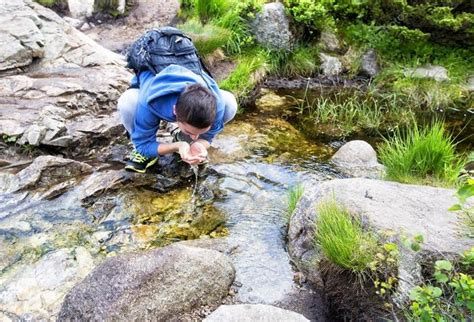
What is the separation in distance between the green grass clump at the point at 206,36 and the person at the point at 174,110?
10.2 ft

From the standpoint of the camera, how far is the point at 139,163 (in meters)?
4.48

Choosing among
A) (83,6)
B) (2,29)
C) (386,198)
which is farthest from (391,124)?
(83,6)

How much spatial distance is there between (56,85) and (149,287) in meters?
3.93

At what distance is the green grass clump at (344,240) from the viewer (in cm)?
283

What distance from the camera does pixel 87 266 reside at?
3391mm

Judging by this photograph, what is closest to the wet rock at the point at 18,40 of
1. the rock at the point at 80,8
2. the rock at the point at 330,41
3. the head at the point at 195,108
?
the rock at the point at 80,8

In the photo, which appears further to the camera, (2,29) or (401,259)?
(2,29)

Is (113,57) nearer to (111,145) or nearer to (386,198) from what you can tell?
(111,145)

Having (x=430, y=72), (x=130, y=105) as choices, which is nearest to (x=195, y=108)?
(x=130, y=105)

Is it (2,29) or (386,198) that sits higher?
(2,29)

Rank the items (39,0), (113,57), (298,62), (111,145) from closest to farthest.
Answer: (111,145) → (113,57) → (298,62) → (39,0)

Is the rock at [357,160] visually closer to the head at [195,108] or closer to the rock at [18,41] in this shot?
the head at [195,108]

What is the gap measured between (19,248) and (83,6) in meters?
7.16

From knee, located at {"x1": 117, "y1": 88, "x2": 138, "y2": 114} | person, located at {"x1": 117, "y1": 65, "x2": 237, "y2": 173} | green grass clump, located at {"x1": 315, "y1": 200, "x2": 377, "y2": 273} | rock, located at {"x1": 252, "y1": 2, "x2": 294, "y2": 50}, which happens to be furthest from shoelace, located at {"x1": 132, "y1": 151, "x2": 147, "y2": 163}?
rock, located at {"x1": 252, "y1": 2, "x2": 294, "y2": 50}
